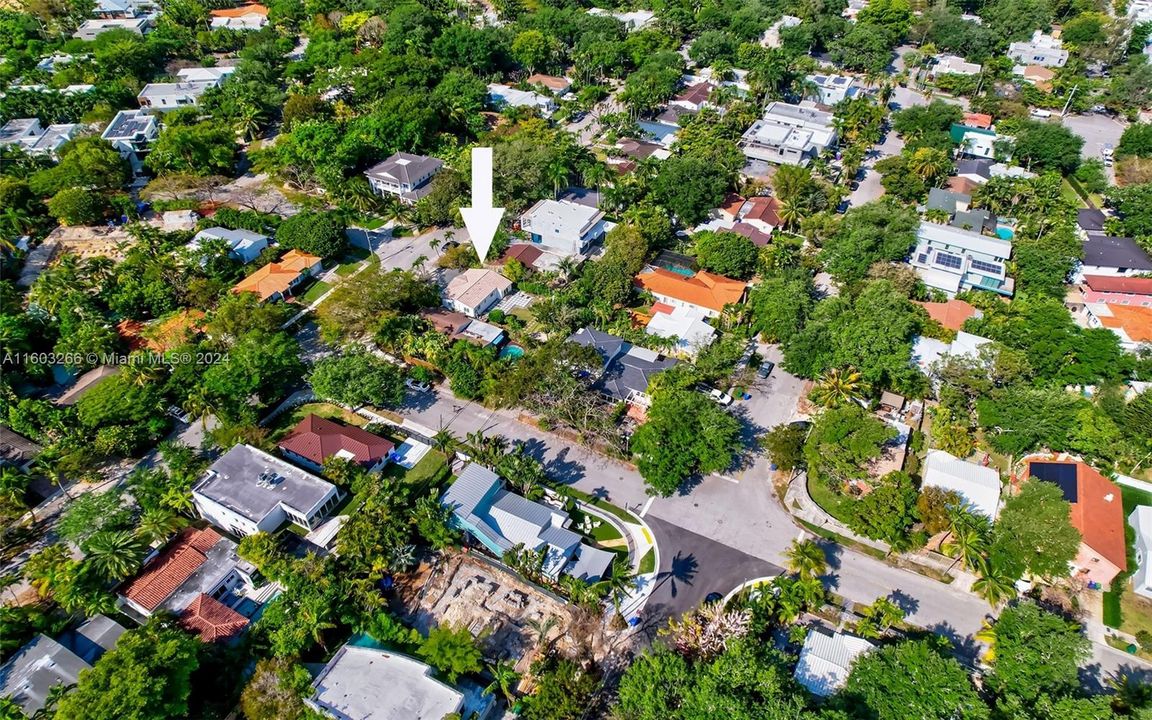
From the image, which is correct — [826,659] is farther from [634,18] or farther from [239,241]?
[634,18]

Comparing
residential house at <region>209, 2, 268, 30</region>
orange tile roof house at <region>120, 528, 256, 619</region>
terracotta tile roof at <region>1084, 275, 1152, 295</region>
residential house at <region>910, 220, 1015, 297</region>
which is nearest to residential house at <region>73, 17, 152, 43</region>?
residential house at <region>209, 2, 268, 30</region>

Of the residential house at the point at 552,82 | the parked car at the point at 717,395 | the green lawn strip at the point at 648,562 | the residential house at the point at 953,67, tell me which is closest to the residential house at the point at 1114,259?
the parked car at the point at 717,395

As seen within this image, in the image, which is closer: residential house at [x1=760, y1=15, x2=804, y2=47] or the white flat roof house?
the white flat roof house

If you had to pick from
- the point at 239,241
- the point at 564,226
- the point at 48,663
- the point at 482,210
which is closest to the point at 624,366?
the point at 564,226

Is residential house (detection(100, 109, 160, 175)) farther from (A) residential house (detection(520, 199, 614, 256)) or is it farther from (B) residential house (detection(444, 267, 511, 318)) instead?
(A) residential house (detection(520, 199, 614, 256))

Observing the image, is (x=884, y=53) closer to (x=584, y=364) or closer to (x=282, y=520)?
(x=584, y=364)

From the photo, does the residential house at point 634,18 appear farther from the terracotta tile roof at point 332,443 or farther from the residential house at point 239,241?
the terracotta tile roof at point 332,443
